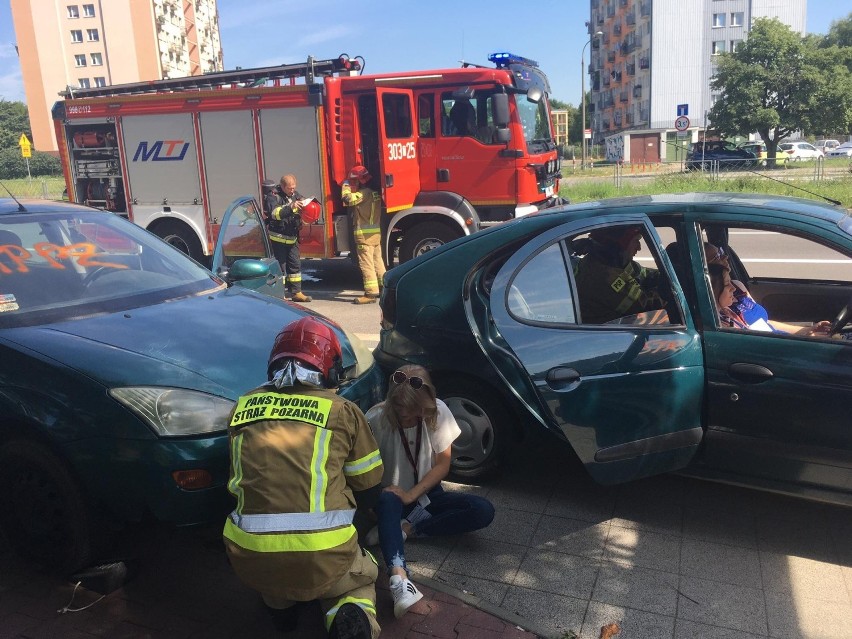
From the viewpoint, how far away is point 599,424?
10.7 feet

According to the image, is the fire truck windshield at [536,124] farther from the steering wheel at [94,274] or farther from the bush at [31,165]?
the bush at [31,165]

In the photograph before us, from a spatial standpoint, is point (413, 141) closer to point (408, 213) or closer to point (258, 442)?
point (408, 213)

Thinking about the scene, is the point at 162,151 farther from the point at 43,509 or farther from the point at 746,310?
the point at 746,310

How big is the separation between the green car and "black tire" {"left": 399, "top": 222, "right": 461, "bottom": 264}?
5.63 meters

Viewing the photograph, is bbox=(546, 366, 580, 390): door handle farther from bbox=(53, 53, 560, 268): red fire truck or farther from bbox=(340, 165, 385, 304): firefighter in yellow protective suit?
bbox=(53, 53, 560, 268): red fire truck

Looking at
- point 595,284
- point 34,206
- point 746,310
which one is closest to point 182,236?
point 34,206

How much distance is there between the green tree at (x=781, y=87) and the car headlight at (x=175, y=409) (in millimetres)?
48527

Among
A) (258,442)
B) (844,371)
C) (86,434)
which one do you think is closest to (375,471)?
(258,442)

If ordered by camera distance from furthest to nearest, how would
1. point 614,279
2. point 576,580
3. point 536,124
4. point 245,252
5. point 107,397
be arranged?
point 536,124 < point 245,252 < point 614,279 < point 576,580 < point 107,397

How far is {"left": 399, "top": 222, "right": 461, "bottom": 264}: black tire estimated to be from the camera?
9.59 m

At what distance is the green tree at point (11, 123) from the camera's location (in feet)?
256

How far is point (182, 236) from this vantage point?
36.2ft

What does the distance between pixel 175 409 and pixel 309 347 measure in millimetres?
629

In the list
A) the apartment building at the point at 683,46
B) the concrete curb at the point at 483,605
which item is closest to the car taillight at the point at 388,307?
the concrete curb at the point at 483,605
